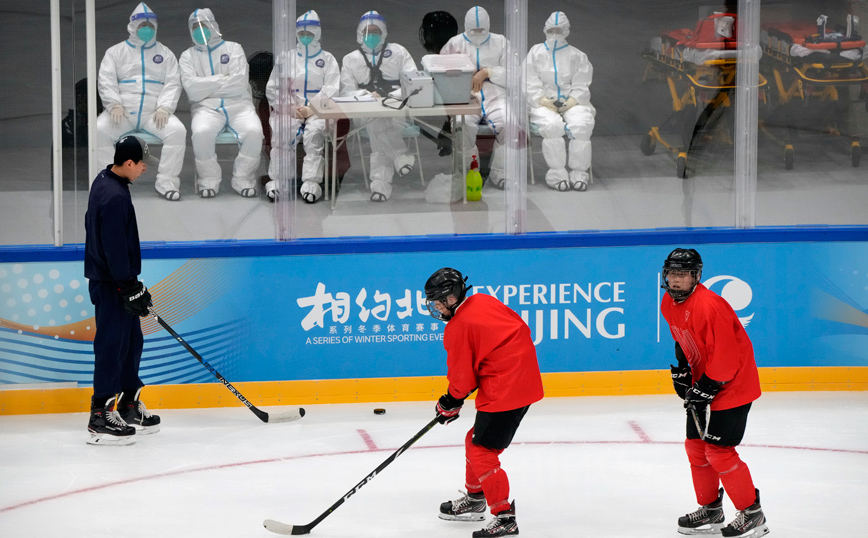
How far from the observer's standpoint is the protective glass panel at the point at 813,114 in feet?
21.6

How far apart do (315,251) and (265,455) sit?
1.28m

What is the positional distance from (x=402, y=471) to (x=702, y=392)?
164 cm

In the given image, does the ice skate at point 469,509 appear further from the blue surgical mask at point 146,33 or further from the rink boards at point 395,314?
the blue surgical mask at point 146,33

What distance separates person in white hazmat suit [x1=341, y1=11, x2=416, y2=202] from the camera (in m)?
6.29

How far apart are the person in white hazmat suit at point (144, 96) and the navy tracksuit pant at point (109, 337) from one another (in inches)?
35.0

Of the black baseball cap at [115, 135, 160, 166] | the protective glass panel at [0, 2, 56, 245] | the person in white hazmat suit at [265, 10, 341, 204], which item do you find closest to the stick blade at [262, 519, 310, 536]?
the black baseball cap at [115, 135, 160, 166]

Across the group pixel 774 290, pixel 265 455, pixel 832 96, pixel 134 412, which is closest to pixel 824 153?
pixel 832 96

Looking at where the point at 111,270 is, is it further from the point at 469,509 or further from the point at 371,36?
the point at 469,509

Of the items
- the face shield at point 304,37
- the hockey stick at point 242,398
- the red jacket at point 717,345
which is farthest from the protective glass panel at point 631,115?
the red jacket at point 717,345

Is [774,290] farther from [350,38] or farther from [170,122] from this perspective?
[170,122]

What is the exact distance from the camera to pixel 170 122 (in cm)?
623

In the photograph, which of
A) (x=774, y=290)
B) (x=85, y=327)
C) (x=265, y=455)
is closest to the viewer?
(x=265, y=455)

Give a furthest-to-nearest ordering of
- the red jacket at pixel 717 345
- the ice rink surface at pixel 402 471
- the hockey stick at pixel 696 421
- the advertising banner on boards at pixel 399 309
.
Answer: the advertising banner on boards at pixel 399 309 < the ice rink surface at pixel 402 471 < the hockey stick at pixel 696 421 < the red jacket at pixel 717 345

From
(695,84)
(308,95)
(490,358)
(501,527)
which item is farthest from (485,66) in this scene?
(501,527)
